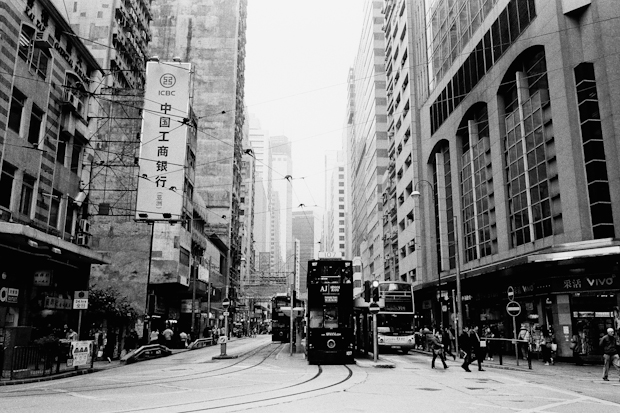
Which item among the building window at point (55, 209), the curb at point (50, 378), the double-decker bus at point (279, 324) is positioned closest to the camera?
the curb at point (50, 378)

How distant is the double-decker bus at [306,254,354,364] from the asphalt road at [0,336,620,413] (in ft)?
12.1

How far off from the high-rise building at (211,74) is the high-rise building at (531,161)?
137 ft

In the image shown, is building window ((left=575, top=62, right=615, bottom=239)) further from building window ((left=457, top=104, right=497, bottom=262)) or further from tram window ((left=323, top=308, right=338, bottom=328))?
tram window ((left=323, top=308, right=338, bottom=328))

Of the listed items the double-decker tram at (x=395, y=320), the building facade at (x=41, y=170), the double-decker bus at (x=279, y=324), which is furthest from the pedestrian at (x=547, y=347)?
the double-decker bus at (x=279, y=324)

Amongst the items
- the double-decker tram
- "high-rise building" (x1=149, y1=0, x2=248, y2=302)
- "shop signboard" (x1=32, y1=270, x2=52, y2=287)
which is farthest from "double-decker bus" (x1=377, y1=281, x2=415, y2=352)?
"high-rise building" (x1=149, y1=0, x2=248, y2=302)

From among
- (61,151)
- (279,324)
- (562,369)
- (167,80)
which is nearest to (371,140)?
(279,324)

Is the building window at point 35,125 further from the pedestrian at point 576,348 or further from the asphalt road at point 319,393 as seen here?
the pedestrian at point 576,348

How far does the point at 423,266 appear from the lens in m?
55.3

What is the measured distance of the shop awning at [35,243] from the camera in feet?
64.0

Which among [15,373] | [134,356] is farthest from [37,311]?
[15,373]

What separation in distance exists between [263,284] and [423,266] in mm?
32557

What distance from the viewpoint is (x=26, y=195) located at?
24.2 m

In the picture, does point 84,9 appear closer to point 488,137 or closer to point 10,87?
point 10,87

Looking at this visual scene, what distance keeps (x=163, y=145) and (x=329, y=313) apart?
18.7 m
